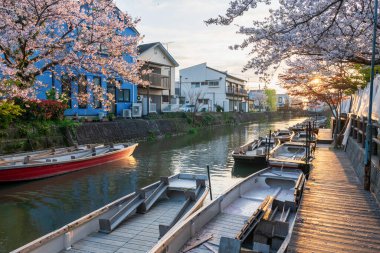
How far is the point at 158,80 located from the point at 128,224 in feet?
104

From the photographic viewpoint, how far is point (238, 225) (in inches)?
301

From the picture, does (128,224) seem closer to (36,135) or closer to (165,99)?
(36,135)

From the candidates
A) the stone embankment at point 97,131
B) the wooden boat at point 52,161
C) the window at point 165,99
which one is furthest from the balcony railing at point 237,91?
the wooden boat at point 52,161

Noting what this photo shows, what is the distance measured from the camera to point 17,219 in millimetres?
10078

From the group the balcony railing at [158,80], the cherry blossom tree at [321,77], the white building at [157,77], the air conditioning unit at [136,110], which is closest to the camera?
the cherry blossom tree at [321,77]

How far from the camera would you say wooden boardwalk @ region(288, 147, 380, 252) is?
520 cm

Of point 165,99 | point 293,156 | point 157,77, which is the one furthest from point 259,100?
point 293,156

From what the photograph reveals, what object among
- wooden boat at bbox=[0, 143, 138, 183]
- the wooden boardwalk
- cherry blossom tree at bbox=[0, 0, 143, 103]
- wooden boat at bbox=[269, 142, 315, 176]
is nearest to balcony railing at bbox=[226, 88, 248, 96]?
wooden boat at bbox=[269, 142, 315, 176]

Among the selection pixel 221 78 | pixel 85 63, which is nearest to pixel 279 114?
pixel 221 78

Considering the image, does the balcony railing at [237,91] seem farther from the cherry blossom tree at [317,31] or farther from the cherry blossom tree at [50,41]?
the cherry blossom tree at [317,31]

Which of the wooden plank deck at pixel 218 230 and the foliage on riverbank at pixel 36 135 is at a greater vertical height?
the foliage on riverbank at pixel 36 135

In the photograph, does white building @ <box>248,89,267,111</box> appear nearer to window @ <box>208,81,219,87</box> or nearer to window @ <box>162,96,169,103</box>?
window @ <box>208,81,219,87</box>

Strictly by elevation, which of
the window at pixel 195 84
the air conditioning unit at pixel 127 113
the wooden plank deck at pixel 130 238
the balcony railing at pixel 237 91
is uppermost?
the window at pixel 195 84

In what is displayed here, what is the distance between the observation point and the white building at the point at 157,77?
37.4 metres
